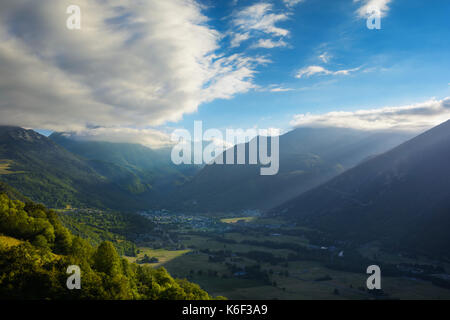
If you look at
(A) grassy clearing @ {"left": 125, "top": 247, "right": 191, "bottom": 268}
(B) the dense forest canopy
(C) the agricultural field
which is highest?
(B) the dense forest canopy

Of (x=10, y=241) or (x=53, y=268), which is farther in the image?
(x=10, y=241)

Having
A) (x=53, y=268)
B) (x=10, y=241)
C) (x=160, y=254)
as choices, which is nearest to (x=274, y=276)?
(x=160, y=254)

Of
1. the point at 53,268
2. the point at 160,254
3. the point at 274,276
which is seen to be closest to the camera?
the point at 53,268

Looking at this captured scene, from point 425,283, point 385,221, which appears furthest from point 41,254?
point 385,221

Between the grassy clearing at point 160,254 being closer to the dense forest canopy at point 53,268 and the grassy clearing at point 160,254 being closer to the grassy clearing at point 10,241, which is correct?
the dense forest canopy at point 53,268

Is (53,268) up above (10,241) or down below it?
below

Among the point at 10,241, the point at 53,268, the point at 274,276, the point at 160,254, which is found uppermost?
the point at 10,241

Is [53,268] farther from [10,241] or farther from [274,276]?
[274,276]

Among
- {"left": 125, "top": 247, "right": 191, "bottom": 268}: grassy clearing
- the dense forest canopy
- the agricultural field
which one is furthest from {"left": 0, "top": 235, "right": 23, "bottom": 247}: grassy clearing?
{"left": 125, "top": 247, "right": 191, "bottom": 268}: grassy clearing

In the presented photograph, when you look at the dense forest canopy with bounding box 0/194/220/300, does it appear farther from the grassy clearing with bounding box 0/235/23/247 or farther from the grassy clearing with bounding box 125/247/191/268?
the grassy clearing with bounding box 125/247/191/268

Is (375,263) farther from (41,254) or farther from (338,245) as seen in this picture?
(41,254)

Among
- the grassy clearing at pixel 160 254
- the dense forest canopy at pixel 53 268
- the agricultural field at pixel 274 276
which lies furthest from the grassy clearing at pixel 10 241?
the grassy clearing at pixel 160 254

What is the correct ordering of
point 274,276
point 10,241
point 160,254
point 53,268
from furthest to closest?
point 160,254, point 274,276, point 10,241, point 53,268
